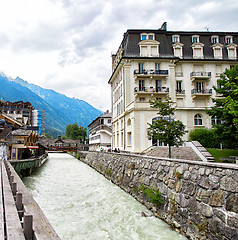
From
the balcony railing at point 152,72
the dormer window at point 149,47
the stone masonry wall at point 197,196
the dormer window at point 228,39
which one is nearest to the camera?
the stone masonry wall at point 197,196

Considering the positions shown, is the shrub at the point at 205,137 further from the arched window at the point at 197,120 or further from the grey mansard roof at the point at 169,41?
the grey mansard roof at the point at 169,41

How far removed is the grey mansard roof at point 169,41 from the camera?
3609 centimetres

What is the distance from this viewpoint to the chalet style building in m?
35.2

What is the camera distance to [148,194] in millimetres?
11234

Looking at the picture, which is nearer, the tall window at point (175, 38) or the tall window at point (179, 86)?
the tall window at point (179, 86)

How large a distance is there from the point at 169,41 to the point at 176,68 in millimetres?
4485

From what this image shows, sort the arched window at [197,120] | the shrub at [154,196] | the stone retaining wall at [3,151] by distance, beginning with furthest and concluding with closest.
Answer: the arched window at [197,120] < the stone retaining wall at [3,151] < the shrub at [154,196]

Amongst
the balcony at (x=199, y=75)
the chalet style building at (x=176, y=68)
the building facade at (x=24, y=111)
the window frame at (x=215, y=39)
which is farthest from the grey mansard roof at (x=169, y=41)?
the building facade at (x=24, y=111)

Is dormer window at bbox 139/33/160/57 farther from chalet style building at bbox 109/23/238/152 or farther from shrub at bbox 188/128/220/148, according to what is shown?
shrub at bbox 188/128/220/148

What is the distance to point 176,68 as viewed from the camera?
37.7 metres

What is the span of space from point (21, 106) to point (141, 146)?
115m

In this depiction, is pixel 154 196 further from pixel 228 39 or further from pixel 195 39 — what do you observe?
pixel 228 39

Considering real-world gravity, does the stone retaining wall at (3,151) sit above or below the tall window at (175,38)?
below

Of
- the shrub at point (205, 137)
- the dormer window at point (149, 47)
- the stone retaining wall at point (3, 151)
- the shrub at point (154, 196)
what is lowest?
the shrub at point (154, 196)
